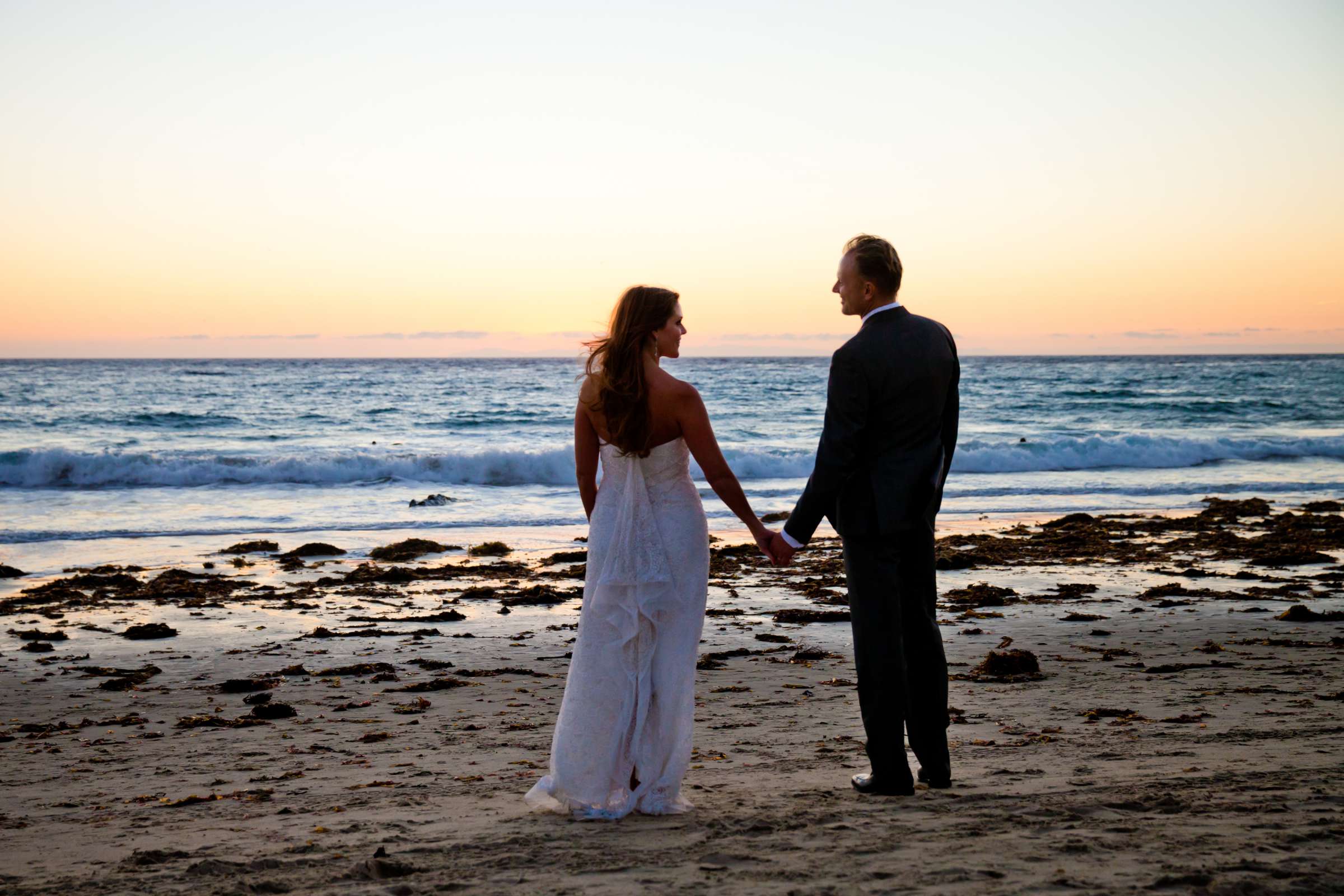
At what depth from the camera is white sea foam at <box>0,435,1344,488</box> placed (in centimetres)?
1880

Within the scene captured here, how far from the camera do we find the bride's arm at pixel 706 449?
3465 millimetres

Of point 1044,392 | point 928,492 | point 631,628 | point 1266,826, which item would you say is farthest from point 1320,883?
point 1044,392

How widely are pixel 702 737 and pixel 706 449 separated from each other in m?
1.79

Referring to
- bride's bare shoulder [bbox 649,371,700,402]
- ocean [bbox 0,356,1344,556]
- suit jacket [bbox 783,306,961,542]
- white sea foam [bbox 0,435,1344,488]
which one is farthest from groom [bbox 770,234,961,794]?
white sea foam [bbox 0,435,1344,488]

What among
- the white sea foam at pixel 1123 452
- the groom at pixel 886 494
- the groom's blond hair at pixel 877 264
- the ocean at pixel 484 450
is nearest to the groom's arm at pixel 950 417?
the groom at pixel 886 494

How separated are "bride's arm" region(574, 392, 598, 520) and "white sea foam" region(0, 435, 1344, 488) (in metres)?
15.5

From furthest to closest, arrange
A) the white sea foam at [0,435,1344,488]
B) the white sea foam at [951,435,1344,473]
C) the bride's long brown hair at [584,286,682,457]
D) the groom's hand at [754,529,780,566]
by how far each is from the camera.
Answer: the white sea foam at [951,435,1344,473], the white sea foam at [0,435,1344,488], the groom's hand at [754,529,780,566], the bride's long brown hair at [584,286,682,457]

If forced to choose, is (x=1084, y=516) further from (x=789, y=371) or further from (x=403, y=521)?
(x=789, y=371)

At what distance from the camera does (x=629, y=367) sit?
3451 millimetres

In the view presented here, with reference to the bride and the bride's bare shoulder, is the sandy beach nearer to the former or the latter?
the bride

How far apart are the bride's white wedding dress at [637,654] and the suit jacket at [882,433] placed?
0.42 m

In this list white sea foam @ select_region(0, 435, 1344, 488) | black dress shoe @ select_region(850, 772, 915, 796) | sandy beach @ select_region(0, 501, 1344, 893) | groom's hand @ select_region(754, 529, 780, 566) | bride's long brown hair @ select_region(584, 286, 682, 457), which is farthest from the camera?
white sea foam @ select_region(0, 435, 1344, 488)

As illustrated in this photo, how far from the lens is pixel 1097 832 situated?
3039 millimetres

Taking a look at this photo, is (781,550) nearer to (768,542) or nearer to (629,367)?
(768,542)
